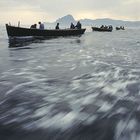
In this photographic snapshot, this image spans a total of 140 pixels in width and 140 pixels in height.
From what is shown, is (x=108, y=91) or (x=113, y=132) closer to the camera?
(x=113, y=132)

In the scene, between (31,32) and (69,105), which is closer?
(69,105)

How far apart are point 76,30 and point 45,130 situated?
45.5 metres

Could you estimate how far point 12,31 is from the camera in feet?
126

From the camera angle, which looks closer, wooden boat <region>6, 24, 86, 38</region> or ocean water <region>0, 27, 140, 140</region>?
ocean water <region>0, 27, 140, 140</region>

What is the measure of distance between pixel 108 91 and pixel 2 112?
4207 millimetres

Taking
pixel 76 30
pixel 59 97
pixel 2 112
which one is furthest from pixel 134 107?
pixel 76 30

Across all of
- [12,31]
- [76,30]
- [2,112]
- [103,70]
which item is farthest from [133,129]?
[76,30]

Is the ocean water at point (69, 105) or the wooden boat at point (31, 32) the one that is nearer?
the ocean water at point (69, 105)

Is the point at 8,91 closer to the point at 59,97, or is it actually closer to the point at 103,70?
the point at 59,97

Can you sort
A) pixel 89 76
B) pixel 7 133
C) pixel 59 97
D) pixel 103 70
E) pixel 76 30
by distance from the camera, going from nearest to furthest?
pixel 7 133 → pixel 59 97 → pixel 89 76 → pixel 103 70 → pixel 76 30

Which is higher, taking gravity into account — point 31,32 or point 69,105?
A: point 31,32

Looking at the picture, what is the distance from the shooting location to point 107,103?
9.14m

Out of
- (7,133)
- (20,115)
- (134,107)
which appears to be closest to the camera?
(7,133)

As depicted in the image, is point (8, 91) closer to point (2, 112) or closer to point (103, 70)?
point (2, 112)
